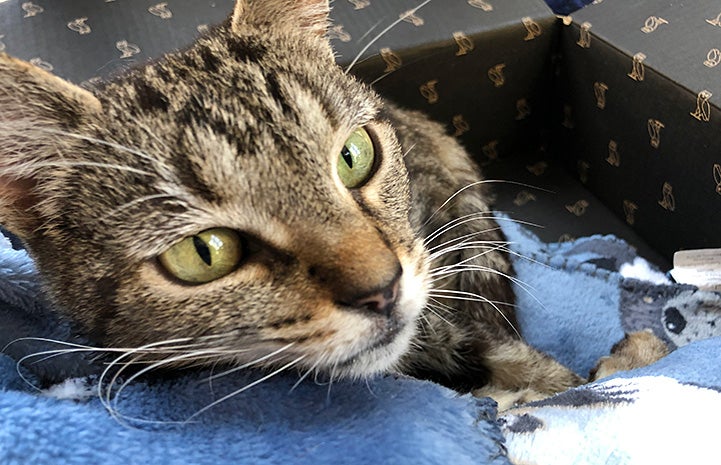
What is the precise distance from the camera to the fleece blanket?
0.65m

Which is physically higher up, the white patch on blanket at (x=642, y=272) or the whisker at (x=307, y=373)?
the whisker at (x=307, y=373)

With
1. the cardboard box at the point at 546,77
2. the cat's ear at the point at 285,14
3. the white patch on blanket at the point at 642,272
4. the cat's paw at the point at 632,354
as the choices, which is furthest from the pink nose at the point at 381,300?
the white patch on blanket at the point at 642,272

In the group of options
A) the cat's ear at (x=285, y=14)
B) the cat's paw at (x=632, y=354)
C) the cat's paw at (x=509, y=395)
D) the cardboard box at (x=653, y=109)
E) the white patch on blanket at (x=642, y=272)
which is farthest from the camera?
the white patch on blanket at (x=642, y=272)

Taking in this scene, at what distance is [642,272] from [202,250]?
119 cm

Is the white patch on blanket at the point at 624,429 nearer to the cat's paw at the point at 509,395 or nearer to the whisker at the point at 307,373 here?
the cat's paw at the point at 509,395

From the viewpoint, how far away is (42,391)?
2.61 feet

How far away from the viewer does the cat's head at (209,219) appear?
71 centimetres

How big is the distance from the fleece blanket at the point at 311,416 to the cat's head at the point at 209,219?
54mm

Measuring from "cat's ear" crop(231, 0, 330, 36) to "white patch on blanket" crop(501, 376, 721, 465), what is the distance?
0.66m

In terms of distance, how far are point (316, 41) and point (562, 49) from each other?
94 centimetres

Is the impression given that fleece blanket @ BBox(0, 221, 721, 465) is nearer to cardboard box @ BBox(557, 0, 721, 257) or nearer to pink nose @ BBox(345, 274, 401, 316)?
pink nose @ BBox(345, 274, 401, 316)

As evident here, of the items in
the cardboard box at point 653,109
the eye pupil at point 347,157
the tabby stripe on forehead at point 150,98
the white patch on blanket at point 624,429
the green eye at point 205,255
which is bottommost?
the white patch on blanket at point 624,429

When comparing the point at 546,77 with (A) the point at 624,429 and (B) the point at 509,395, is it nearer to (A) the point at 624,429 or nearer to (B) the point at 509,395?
(B) the point at 509,395

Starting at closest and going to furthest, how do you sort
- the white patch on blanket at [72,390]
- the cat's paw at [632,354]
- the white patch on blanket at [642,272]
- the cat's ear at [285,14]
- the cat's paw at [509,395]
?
the white patch on blanket at [72,390]
the cat's ear at [285,14]
the cat's paw at [509,395]
the cat's paw at [632,354]
the white patch on blanket at [642,272]
